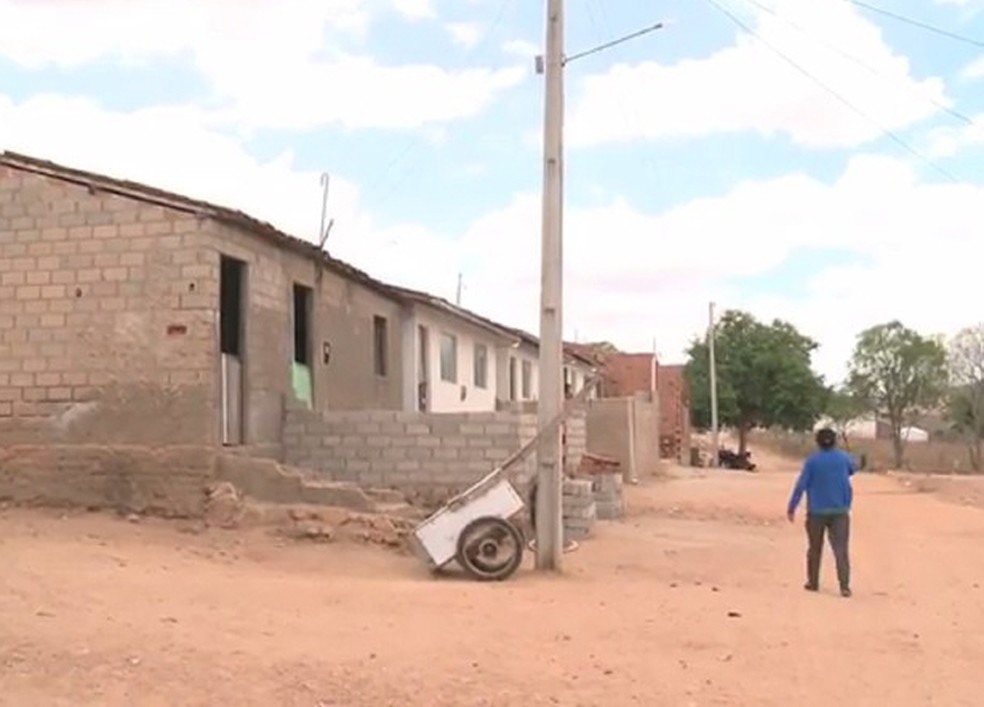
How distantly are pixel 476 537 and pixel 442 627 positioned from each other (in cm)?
330

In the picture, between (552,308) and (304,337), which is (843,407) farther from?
(552,308)

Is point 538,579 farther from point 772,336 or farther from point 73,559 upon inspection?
point 772,336

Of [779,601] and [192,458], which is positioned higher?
[192,458]

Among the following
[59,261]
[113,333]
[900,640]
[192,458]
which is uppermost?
[59,261]

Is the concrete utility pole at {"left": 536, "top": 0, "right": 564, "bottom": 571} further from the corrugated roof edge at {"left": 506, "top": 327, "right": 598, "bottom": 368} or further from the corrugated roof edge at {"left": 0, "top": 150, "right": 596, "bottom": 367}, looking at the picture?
the corrugated roof edge at {"left": 506, "top": 327, "right": 598, "bottom": 368}

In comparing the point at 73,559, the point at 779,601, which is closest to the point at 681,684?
the point at 779,601

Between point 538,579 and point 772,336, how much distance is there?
5049 centimetres

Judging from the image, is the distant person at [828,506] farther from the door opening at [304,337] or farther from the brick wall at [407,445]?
the door opening at [304,337]

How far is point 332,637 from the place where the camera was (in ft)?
27.9

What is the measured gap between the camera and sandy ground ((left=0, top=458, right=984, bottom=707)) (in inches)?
283

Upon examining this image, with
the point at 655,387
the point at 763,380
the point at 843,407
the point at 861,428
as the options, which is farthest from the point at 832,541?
the point at 861,428

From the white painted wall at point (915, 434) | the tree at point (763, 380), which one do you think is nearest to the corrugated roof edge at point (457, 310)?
the tree at point (763, 380)

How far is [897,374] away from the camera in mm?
61969

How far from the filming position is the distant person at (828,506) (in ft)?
39.4
